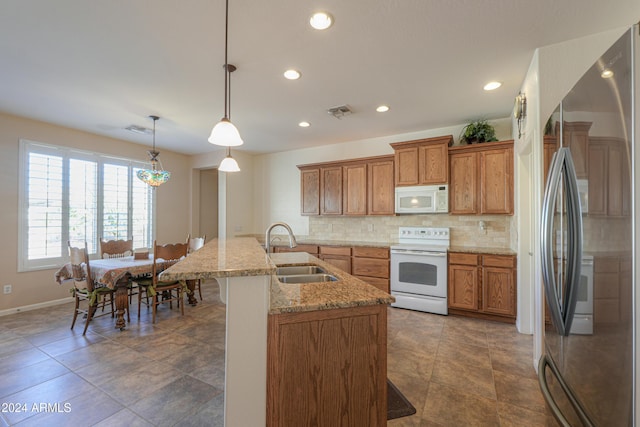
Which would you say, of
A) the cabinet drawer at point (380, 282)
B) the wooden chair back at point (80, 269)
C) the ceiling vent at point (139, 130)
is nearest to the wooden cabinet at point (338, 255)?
the cabinet drawer at point (380, 282)

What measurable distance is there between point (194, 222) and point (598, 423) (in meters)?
6.32

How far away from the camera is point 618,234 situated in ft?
2.49

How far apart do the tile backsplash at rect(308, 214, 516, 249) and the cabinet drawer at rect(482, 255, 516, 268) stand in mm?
352

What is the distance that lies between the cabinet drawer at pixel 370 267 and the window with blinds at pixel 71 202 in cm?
399

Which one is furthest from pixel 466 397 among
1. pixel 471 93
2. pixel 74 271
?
pixel 74 271

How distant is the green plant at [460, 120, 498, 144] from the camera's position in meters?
3.61

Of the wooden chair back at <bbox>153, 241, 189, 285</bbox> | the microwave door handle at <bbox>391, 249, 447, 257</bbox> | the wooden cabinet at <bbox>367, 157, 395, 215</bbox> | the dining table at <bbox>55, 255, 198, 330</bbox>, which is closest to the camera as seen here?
the dining table at <bbox>55, 255, 198, 330</bbox>

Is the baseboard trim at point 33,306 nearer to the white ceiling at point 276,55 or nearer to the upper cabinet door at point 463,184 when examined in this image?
the white ceiling at point 276,55

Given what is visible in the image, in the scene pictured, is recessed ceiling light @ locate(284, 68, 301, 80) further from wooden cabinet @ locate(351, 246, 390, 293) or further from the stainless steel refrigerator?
wooden cabinet @ locate(351, 246, 390, 293)

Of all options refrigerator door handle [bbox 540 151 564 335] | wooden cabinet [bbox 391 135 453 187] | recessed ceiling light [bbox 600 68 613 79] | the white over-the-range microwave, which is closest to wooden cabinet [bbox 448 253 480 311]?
the white over-the-range microwave

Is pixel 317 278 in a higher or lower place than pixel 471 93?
lower

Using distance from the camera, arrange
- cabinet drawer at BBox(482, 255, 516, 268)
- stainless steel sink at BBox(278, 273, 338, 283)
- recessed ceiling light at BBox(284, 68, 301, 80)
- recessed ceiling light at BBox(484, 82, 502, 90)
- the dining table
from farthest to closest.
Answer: cabinet drawer at BBox(482, 255, 516, 268) → the dining table → recessed ceiling light at BBox(484, 82, 502, 90) → recessed ceiling light at BBox(284, 68, 301, 80) → stainless steel sink at BBox(278, 273, 338, 283)

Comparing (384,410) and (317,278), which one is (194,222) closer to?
(317,278)

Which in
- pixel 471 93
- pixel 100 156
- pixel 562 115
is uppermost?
pixel 471 93
